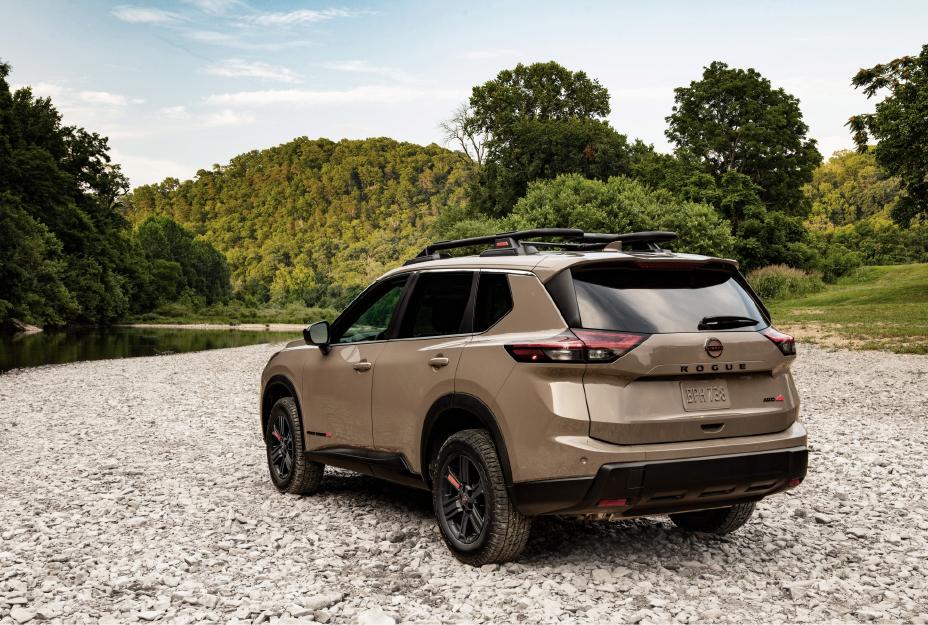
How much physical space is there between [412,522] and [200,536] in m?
1.53

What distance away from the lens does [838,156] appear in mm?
108500

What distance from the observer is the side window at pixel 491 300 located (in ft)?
16.1

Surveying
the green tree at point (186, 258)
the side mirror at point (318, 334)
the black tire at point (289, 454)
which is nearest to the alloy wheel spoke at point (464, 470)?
the side mirror at point (318, 334)

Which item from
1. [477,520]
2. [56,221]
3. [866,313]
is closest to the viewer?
[477,520]

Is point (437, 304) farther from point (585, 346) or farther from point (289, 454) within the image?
point (289, 454)

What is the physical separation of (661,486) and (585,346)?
822 mm

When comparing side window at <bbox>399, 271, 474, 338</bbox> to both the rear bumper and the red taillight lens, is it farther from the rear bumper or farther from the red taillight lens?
the rear bumper

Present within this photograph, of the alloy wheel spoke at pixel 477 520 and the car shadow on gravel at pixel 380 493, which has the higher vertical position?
the alloy wheel spoke at pixel 477 520

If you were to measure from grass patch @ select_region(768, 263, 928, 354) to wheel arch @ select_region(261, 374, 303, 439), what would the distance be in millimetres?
18044

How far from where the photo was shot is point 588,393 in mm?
4305

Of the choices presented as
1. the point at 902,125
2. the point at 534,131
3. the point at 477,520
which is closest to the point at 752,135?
the point at 534,131

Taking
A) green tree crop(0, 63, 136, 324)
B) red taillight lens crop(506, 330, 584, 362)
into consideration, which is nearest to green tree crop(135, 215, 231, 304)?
green tree crop(0, 63, 136, 324)

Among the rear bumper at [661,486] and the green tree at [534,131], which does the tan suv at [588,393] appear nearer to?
the rear bumper at [661,486]

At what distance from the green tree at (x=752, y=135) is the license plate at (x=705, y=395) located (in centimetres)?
5305
